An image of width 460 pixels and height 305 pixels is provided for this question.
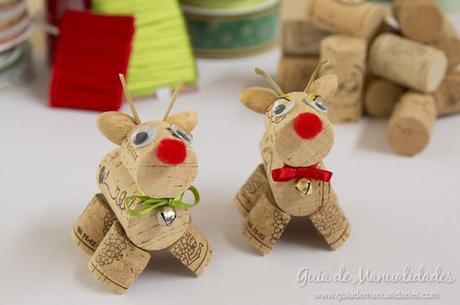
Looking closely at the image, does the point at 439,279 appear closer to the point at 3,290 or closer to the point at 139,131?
the point at 139,131

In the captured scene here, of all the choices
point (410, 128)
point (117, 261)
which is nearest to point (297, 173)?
point (117, 261)

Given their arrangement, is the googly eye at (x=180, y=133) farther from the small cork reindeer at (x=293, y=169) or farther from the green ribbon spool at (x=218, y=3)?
the green ribbon spool at (x=218, y=3)

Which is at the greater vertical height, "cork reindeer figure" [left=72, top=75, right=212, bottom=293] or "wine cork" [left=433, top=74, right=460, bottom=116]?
"cork reindeer figure" [left=72, top=75, right=212, bottom=293]

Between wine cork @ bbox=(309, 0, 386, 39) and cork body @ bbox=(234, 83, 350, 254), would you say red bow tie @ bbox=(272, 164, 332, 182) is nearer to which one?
cork body @ bbox=(234, 83, 350, 254)

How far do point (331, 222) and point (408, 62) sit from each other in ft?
1.31

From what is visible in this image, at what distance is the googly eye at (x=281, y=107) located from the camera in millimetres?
887

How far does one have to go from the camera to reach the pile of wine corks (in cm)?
123

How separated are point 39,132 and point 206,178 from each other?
0.98 ft

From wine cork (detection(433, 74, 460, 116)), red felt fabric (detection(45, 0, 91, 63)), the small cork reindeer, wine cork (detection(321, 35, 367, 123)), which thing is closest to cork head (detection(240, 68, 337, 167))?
the small cork reindeer

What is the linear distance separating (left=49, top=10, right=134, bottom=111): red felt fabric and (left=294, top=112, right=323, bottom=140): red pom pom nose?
0.51 metres

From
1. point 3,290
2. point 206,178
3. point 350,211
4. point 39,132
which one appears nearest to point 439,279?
point 350,211

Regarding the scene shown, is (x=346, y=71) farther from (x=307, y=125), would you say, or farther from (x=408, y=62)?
(x=307, y=125)

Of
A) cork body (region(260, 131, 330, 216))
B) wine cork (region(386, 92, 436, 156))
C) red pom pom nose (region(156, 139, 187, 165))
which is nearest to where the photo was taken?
red pom pom nose (region(156, 139, 187, 165))

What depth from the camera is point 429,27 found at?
1.26 metres
